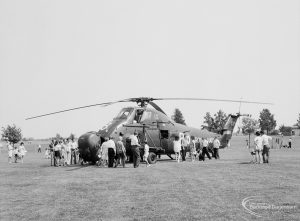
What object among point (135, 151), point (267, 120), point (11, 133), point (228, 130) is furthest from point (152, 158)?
point (267, 120)

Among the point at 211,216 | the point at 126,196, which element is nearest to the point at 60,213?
the point at 126,196

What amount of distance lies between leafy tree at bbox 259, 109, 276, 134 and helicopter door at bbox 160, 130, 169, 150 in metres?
136

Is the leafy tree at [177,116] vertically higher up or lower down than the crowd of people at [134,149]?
higher up

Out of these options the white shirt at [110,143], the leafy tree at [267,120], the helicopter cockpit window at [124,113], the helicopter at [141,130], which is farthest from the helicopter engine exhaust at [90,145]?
the leafy tree at [267,120]

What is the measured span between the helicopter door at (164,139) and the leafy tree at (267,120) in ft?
445

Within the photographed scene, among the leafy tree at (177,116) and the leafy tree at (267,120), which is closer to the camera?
the leafy tree at (177,116)

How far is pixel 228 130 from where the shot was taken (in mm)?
40969

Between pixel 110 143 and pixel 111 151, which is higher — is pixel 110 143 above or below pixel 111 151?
above

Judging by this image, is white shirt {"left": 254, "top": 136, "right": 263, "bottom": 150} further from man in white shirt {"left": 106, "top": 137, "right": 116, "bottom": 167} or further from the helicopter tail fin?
the helicopter tail fin

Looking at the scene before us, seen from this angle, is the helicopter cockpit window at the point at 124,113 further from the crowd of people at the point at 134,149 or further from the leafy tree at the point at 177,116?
the leafy tree at the point at 177,116

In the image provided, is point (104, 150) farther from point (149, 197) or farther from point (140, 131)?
point (149, 197)

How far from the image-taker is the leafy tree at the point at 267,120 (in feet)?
522

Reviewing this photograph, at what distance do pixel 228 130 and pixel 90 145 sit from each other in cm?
1988

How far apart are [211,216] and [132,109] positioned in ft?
61.8
